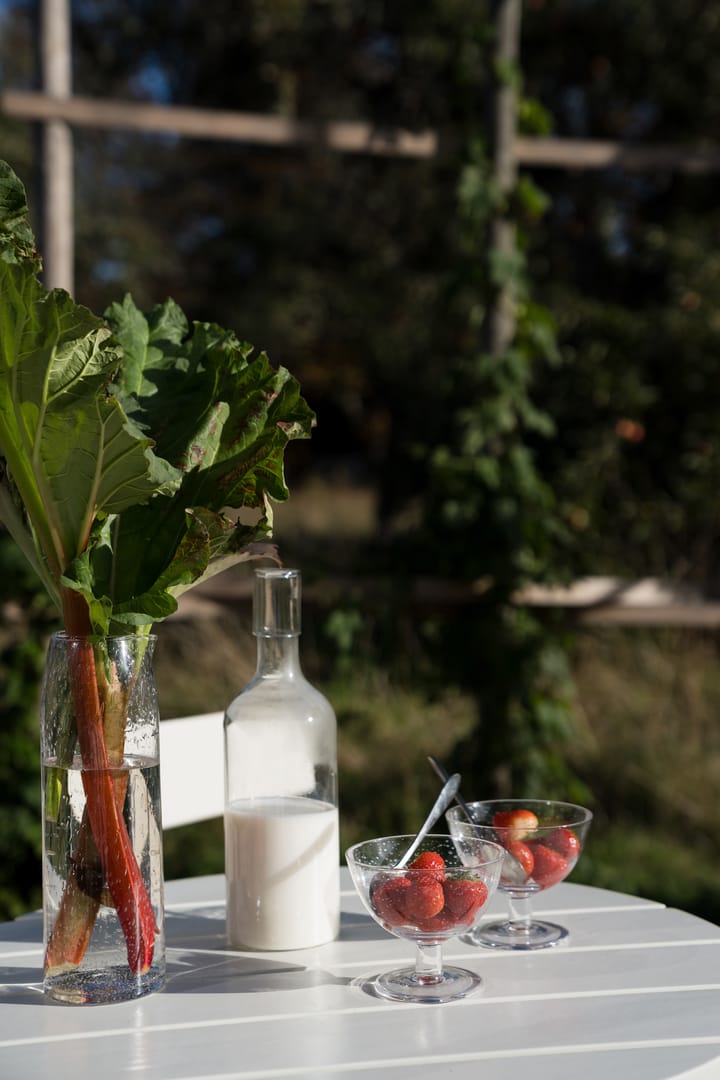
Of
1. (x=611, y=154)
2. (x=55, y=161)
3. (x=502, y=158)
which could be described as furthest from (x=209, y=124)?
(x=611, y=154)

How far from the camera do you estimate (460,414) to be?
3.46 meters

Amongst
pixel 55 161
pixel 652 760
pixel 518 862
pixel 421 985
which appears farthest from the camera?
pixel 652 760

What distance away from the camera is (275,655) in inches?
52.1

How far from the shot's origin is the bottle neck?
1320mm

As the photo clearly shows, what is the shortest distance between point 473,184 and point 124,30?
146 inches

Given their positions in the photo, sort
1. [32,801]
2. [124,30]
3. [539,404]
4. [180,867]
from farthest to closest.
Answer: [124,30]
[539,404]
[180,867]
[32,801]

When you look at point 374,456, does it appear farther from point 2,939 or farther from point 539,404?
point 2,939

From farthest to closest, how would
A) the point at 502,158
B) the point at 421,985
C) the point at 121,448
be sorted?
the point at 502,158 → the point at 421,985 → the point at 121,448

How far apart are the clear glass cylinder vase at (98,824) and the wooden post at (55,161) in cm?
224

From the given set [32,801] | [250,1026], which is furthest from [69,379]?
[32,801]

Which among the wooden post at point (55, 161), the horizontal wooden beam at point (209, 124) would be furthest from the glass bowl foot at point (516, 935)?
the horizontal wooden beam at point (209, 124)

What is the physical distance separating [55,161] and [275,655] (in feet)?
7.60

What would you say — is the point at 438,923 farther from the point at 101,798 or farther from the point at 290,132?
the point at 290,132

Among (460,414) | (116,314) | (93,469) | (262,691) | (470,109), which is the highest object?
(470,109)
